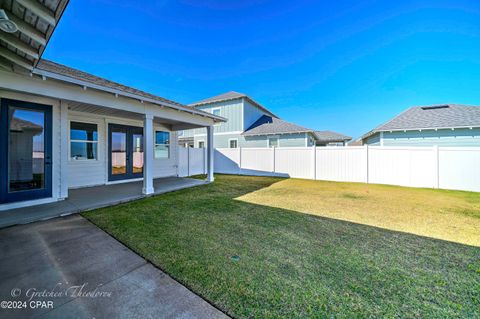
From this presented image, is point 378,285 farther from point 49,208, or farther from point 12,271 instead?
point 49,208

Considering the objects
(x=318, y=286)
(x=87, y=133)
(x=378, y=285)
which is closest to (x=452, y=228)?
(x=378, y=285)

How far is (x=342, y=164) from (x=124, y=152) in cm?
1029

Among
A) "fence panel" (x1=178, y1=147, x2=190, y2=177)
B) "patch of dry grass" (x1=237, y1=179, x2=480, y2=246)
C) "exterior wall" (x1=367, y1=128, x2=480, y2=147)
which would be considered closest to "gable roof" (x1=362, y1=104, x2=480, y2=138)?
"exterior wall" (x1=367, y1=128, x2=480, y2=147)

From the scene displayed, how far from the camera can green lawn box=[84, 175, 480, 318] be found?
67.4 inches

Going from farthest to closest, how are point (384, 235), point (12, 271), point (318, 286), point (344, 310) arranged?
point (384, 235), point (12, 271), point (318, 286), point (344, 310)

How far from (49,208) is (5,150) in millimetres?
1561

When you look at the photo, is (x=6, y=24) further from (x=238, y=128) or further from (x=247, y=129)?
(x=247, y=129)

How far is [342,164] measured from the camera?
30.7 feet

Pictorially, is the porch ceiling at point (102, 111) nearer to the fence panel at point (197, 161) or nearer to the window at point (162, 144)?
the window at point (162, 144)

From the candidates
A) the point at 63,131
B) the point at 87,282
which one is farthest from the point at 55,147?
the point at 87,282

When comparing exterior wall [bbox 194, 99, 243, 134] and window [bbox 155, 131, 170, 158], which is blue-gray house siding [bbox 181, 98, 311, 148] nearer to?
exterior wall [bbox 194, 99, 243, 134]

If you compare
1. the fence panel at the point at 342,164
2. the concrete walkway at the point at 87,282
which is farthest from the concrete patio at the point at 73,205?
the fence panel at the point at 342,164

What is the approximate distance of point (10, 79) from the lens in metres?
3.69

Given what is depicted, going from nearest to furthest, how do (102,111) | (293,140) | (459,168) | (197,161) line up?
1. (102,111)
2. (459,168)
3. (197,161)
4. (293,140)
